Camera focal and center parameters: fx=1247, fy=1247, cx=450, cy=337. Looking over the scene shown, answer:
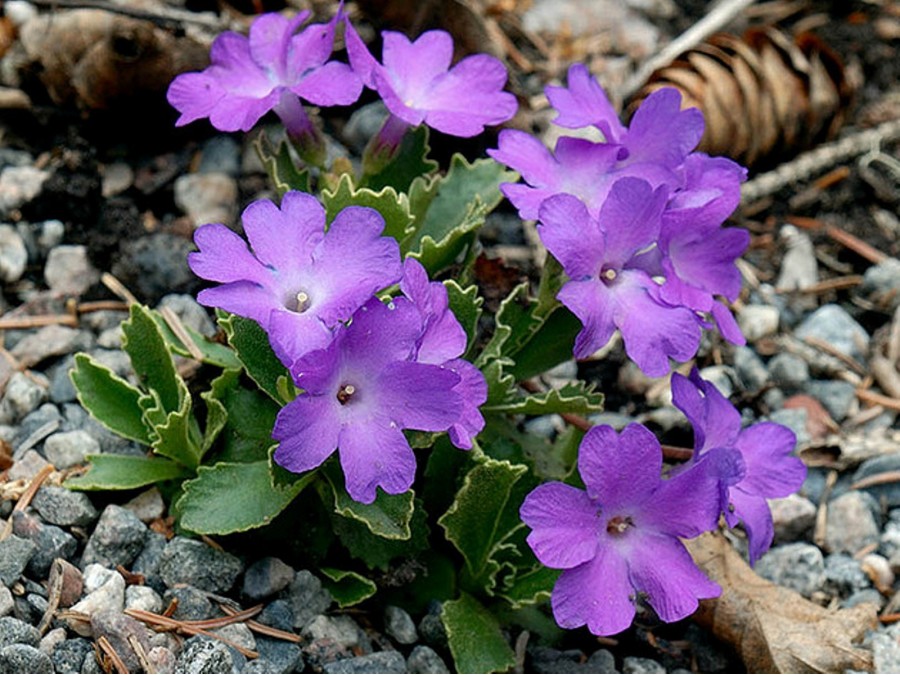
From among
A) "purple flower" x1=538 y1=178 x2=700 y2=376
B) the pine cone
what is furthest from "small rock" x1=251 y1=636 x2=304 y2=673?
the pine cone

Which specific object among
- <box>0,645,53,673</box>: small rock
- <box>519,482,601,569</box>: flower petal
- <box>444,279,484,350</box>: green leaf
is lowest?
<box>0,645,53,673</box>: small rock

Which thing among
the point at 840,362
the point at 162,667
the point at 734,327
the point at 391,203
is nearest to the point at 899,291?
the point at 840,362

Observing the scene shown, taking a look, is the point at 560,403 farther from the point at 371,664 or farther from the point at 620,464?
the point at 371,664

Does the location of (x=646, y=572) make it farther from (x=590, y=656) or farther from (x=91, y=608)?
(x=91, y=608)

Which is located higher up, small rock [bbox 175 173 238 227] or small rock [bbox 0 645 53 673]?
small rock [bbox 0 645 53 673]

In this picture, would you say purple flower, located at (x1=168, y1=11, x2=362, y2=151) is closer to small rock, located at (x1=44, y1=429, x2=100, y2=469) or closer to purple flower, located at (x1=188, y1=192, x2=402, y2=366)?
purple flower, located at (x1=188, y1=192, x2=402, y2=366)

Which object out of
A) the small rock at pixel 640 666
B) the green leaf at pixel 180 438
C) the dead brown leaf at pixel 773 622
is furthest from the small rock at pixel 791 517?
the green leaf at pixel 180 438

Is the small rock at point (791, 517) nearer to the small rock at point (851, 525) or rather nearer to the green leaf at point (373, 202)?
the small rock at point (851, 525)
